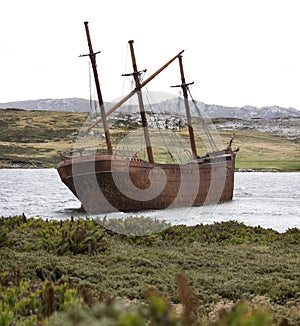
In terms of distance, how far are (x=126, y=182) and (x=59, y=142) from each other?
280 ft

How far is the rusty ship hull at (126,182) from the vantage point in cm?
3017

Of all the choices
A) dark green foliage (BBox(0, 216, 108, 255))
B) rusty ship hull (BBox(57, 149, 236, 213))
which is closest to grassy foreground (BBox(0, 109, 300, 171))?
rusty ship hull (BBox(57, 149, 236, 213))

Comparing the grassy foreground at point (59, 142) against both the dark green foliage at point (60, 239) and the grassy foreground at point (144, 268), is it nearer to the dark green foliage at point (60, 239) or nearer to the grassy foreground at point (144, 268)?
the grassy foreground at point (144, 268)

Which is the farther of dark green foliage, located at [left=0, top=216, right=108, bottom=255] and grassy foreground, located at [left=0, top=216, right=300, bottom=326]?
dark green foliage, located at [left=0, top=216, right=108, bottom=255]

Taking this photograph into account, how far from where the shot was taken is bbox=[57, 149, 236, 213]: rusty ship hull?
30172mm

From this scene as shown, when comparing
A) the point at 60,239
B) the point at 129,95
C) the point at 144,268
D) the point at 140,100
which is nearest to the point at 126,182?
the point at 140,100

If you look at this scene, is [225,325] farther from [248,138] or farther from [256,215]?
[248,138]

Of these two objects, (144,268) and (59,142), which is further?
(59,142)

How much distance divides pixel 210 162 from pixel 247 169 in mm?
55509

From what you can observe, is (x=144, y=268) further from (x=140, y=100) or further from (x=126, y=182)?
(x=140, y=100)

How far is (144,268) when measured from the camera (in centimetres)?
1045

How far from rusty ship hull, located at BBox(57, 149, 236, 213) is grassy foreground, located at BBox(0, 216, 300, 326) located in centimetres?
1444

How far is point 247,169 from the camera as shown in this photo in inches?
3590

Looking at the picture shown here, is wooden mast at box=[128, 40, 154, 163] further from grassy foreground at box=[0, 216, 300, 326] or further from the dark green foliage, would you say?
the dark green foliage
